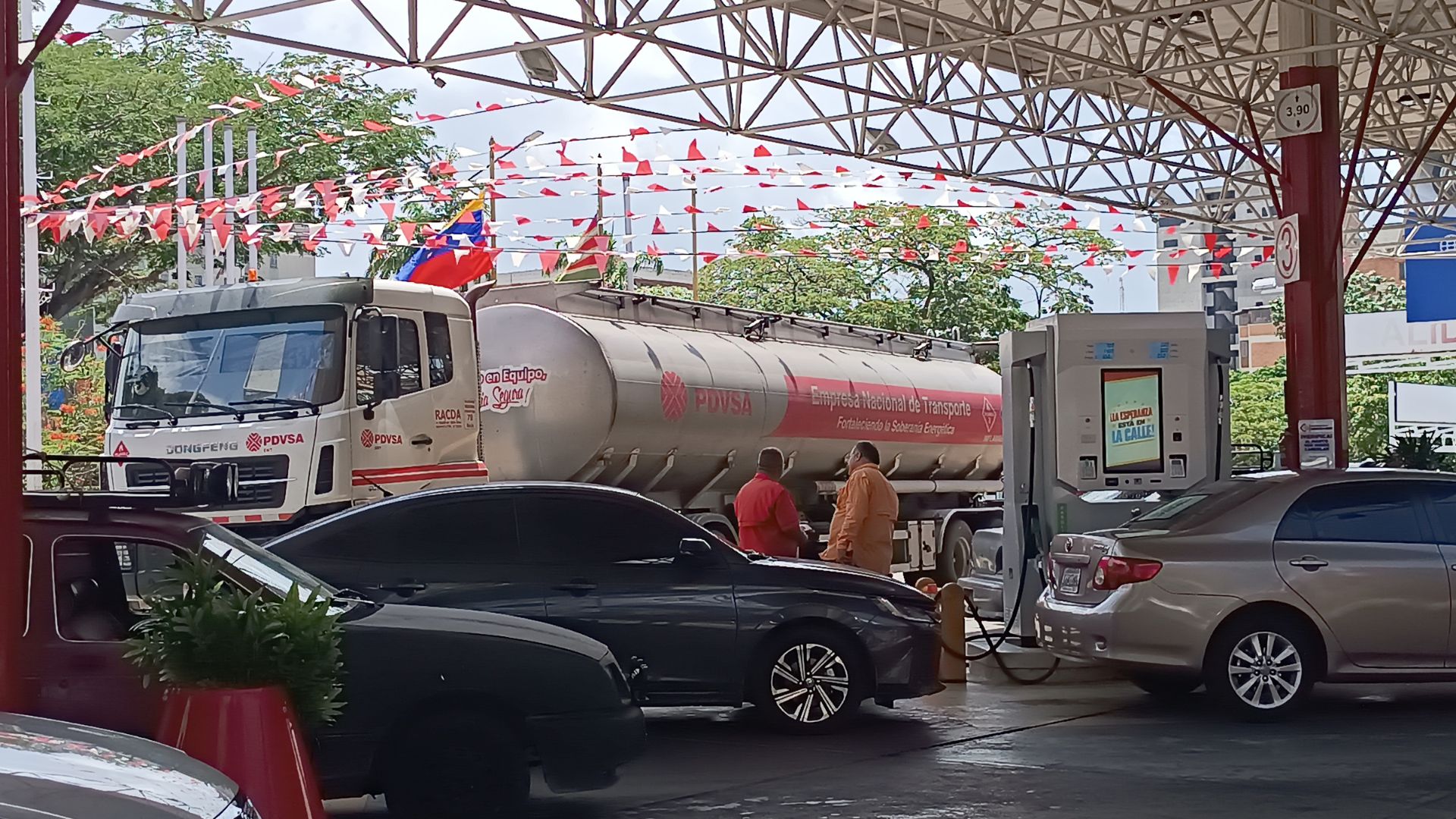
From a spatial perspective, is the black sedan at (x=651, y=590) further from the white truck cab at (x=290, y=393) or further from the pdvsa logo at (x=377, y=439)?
the pdvsa logo at (x=377, y=439)

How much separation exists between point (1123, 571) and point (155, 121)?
25016 millimetres

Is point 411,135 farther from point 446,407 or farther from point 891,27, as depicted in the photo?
point 446,407

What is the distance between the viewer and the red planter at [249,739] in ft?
18.6

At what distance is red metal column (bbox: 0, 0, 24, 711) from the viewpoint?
21.8ft

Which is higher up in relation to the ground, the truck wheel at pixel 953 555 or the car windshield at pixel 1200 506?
the car windshield at pixel 1200 506

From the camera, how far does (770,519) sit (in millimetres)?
13516

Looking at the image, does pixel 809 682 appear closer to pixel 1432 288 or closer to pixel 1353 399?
pixel 1432 288

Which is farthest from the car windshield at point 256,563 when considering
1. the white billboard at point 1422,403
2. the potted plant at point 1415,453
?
the white billboard at point 1422,403

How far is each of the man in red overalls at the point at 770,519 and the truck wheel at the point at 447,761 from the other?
20.1 feet

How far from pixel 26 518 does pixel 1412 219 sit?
109ft

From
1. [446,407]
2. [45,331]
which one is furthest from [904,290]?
[446,407]

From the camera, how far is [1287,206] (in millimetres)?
16547

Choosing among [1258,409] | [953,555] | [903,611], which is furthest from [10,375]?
[1258,409]

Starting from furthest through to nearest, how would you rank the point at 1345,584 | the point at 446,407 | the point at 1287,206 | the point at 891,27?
the point at 891,27 → the point at 1287,206 → the point at 446,407 → the point at 1345,584
